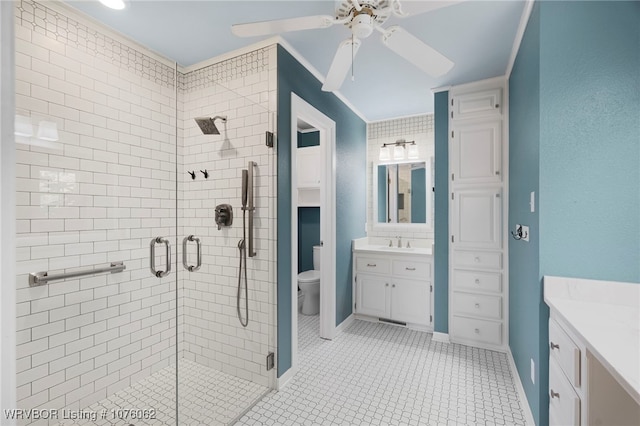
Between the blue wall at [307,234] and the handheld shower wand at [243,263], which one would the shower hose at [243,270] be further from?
the blue wall at [307,234]

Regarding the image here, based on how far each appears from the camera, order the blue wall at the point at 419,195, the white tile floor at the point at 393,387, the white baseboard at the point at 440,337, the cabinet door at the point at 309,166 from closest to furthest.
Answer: the white tile floor at the point at 393,387 < the white baseboard at the point at 440,337 < the cabinet door at the point at 309,166 < the blue wall at the point at 419,195

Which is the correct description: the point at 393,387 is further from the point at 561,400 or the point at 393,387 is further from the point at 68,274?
the point at 68,274

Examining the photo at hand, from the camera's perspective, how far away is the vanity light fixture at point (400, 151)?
3535 mm

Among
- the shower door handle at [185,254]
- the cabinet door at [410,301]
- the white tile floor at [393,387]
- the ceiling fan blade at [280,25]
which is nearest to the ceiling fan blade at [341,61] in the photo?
the ceiling fan blade at [280,25]

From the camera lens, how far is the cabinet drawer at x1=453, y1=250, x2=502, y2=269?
265 centimetres

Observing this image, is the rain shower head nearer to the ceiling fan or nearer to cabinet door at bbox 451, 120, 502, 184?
the ceiling fan

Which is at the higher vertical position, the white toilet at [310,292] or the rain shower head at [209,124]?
the rain shower head at [209,124]

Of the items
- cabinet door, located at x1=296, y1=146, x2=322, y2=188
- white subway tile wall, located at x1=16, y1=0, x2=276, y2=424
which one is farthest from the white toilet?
white subway tile wall, located at x1=16, y1=0, x2=276, y2=424

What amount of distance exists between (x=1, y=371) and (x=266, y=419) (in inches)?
52.6

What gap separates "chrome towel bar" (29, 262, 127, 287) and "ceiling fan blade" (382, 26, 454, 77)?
2146 millimetres

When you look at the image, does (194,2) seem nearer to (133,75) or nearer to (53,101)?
(133,75)

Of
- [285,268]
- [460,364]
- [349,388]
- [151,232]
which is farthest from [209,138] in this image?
[460,364]

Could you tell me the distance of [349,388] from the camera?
2.10 meters

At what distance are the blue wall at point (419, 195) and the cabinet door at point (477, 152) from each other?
72cm
